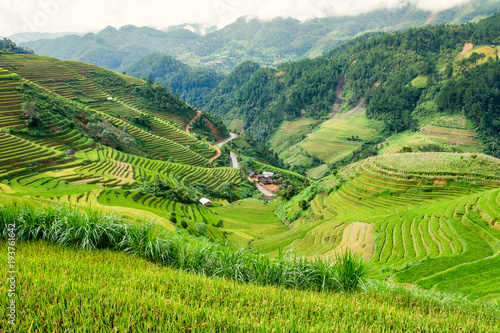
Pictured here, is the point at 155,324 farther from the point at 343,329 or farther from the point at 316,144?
the point at 316,144

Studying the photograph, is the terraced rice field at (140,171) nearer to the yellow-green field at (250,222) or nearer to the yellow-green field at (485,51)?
the yellow-green field at (250,222)

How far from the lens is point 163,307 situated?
2625 millimetres

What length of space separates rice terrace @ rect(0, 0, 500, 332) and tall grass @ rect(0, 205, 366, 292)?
0.04 meters

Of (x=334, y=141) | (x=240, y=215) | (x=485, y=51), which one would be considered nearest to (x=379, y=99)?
(x=334, y=141)

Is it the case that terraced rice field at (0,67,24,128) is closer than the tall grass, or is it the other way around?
the tall grass

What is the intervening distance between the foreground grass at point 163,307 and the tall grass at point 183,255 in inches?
33.2

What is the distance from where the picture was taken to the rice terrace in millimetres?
2896

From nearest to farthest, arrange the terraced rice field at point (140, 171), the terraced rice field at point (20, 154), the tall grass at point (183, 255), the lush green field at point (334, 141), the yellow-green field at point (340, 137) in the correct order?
the tall grass at point (183, 255)
the terraced rice field at point (20, 154)
the terraced rice field at point (140, 171)
the lush green field at point (334, 141)
the yellow-green field at point (340, 137)

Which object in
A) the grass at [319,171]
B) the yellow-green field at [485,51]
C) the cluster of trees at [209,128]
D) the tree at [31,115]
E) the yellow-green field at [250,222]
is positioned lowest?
the grass at [319,171]

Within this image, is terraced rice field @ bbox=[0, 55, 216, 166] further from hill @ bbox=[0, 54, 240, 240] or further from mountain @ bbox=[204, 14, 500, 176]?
mountain @ bbox=[204, 14, 500, 176]

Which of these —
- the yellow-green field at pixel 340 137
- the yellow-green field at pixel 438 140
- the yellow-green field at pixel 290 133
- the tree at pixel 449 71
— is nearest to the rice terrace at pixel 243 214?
the yellow-green field at pixel 438 140

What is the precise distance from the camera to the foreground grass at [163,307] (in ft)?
7.75

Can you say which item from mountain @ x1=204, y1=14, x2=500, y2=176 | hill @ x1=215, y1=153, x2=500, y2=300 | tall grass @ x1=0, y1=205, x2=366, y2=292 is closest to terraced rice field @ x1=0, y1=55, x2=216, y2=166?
hill @ x1=215, y1=153, x2=500, y2=300

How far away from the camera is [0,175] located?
26.6 meters
